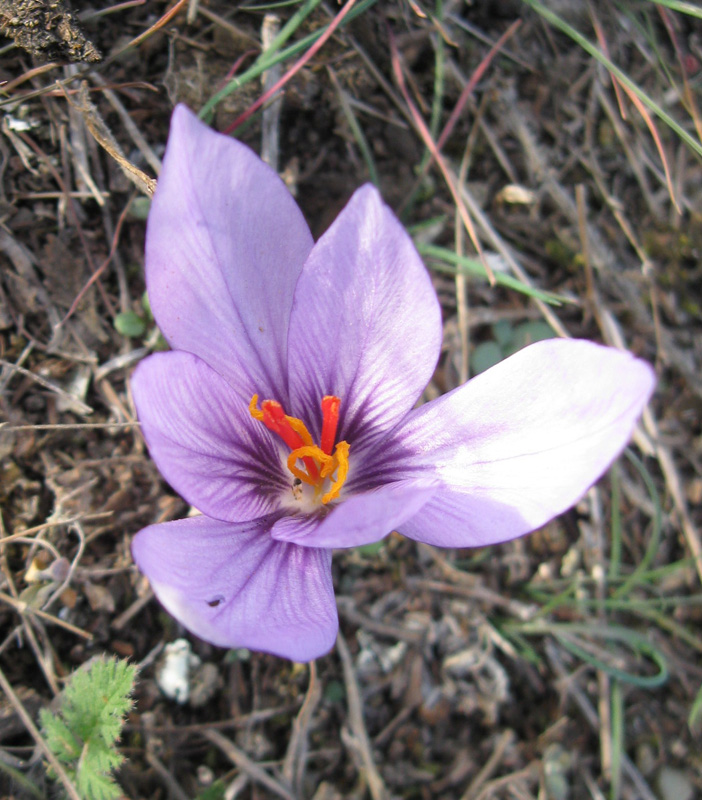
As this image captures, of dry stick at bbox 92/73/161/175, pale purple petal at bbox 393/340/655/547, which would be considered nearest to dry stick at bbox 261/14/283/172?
dry stick at bbox 92/73/161/175

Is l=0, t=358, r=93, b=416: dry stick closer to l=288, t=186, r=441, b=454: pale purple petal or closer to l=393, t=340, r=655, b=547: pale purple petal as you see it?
l=288, t=186, r=441, b=454: pale purple petal

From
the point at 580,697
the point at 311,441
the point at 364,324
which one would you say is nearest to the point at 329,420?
the point at 311,441

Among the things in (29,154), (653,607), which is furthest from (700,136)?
(29,154)

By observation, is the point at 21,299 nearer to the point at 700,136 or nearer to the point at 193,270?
the point at 193,270

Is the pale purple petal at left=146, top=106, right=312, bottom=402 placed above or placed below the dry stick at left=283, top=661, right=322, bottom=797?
above

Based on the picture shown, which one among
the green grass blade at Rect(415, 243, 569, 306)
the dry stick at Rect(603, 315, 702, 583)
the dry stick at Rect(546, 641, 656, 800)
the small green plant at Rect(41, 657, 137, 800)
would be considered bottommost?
the dry stick at Rect(546, 641, 656, 800)

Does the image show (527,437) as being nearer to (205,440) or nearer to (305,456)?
(305,456)
